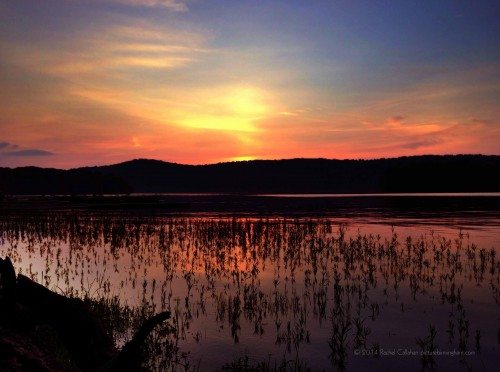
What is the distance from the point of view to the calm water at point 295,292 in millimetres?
9195

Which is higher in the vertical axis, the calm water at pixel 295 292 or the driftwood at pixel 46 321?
the driftwood at pixel 46 321

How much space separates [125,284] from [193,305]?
382 centimetres

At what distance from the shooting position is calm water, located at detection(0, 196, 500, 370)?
920cm

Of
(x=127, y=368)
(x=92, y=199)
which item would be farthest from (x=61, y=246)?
(x=92, y=199)

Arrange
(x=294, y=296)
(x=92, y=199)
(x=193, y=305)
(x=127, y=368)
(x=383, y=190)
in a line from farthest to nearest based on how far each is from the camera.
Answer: (x=383, y=190), (x=92, y=199), (x=294, y=296), (x=193, y=305), (x=127, y=368)

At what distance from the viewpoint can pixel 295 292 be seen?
556 inches

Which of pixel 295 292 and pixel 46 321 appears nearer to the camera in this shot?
pixel 46 321

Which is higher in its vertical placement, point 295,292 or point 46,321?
point 46,321

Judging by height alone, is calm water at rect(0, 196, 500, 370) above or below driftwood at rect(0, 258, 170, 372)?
below

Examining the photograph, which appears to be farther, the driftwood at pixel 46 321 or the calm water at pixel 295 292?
the calm water at pixel 295 292

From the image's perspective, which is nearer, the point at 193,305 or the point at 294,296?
the point at 193,305

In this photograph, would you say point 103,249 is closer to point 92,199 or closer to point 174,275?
point 174,275

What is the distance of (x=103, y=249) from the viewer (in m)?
24.2

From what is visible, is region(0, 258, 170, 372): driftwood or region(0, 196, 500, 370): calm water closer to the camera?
region(0, 258, 170, 372): driftwood
